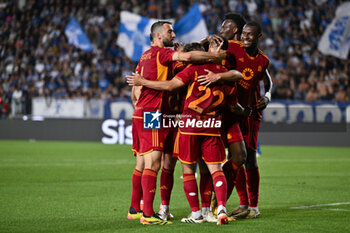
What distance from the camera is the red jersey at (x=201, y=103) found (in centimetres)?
684

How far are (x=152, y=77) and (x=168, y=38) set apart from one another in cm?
49

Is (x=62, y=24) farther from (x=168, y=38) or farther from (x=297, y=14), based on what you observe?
(x=168, y=38)

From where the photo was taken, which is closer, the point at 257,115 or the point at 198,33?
the point at 257,115

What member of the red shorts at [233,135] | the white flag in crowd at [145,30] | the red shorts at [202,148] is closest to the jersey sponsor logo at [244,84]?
the red shorts at [233,135]

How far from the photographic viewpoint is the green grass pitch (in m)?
6.68

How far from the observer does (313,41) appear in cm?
2544

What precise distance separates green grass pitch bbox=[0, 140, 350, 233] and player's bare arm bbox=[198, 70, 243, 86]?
1.56 meters

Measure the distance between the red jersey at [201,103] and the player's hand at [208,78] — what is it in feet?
0.17

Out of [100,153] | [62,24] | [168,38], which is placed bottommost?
[100,153]

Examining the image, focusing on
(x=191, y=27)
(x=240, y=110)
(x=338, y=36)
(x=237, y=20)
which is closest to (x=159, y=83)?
(x=240, y=110)

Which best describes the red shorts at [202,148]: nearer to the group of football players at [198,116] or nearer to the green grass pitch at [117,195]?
the group of football players at [198,116]

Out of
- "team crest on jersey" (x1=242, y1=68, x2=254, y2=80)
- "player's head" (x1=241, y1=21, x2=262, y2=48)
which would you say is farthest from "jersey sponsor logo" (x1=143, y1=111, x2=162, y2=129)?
"player's head" (x1=241, y1=21, x2=262, y2=48)

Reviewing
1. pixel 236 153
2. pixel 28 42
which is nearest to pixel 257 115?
pixel 236 153

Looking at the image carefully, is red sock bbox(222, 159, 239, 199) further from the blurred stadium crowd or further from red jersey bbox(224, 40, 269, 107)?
the blurred stadium crowd
